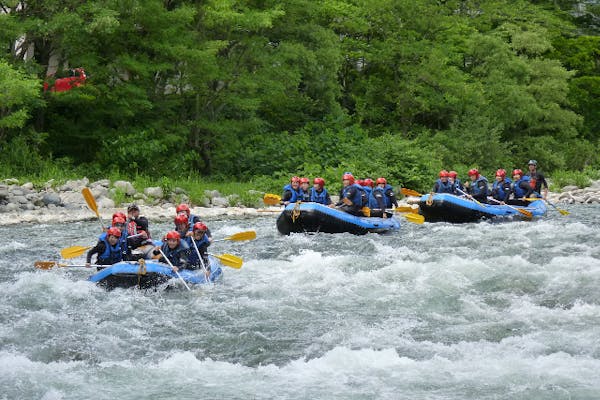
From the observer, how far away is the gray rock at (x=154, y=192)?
19.3 m

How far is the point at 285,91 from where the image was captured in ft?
80.7

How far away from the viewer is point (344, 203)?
51.0ft

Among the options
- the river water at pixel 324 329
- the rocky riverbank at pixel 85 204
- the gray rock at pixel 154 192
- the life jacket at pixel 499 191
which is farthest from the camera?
the gray rock at pixel 154 192

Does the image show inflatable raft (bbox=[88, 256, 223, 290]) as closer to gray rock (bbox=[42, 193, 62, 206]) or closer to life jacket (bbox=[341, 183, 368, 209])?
life jacket (bbox=[341, 183, 368, 209])

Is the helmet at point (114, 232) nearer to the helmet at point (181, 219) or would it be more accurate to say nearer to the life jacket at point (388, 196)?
the helmet at point (181, 219)

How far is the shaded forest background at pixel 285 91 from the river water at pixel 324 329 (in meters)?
7.82

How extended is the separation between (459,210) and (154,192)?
267 inches

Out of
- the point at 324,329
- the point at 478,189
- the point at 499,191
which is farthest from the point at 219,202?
the point at 324,329

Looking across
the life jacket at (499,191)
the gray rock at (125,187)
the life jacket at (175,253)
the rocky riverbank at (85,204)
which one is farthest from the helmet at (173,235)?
the life jacket at (499,191)

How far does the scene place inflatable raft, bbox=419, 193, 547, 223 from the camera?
16906 mm

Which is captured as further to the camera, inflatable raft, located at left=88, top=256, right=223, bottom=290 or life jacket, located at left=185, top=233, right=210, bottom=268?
life jacket, located at left=185, top=233, right=210, bottom=268

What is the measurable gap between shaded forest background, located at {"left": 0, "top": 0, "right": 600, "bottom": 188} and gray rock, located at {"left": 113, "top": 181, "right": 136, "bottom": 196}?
5.22 feet

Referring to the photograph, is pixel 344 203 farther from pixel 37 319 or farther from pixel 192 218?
pixel 37 319

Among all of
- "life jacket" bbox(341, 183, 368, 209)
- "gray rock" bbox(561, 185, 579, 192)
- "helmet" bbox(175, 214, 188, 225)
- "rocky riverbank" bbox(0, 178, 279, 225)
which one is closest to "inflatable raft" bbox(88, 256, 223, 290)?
"helmet" bbox(175, 214, 188, 225)
